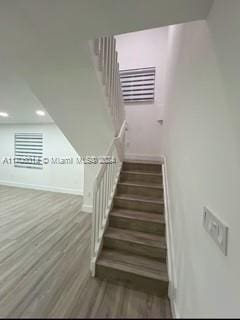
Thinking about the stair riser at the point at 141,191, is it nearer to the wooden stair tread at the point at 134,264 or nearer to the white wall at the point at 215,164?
the wooden stair tread at the point at 134,264

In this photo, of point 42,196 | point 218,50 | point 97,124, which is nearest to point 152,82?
point 97,124

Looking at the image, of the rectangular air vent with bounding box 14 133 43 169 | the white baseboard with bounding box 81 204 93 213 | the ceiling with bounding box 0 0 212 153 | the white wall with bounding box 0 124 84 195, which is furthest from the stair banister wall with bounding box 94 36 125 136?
the rectangular air vent with bounding box 14 133 43 169

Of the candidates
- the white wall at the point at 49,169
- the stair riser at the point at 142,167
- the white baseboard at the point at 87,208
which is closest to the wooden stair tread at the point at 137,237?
the stair riser at the point at 142,167

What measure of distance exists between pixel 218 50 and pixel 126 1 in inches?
25.9

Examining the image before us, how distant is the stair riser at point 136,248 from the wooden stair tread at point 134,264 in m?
0.04

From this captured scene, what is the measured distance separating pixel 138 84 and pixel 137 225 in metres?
3.35

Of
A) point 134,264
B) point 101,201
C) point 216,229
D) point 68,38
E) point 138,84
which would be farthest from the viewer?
point 138,84

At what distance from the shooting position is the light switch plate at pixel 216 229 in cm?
71

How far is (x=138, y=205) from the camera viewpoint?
8.25 ft

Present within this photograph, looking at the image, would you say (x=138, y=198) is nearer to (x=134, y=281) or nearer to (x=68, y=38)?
(x=134, y=281)

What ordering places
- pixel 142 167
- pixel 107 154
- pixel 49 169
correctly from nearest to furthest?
pixel 107 154
pixel 142 167
pixel 49 169

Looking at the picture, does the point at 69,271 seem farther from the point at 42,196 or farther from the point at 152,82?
the point at 152,82

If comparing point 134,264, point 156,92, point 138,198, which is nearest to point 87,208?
point 138,198

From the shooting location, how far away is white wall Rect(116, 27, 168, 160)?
4059 mm
